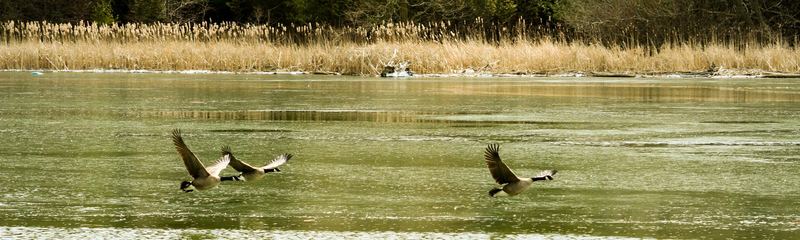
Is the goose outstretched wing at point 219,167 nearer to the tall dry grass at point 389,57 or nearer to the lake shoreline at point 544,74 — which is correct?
the lake shoreline at point 544,74

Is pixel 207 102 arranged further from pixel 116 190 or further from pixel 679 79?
pixel 679 79

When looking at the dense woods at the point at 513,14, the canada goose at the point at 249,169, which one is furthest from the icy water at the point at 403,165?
the dense woods at the point at 513,14

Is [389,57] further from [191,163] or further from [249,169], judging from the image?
[191,163]

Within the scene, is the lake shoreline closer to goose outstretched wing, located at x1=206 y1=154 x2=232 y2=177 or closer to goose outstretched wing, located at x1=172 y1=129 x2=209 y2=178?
goose outstretched wing, located at x1=206 y1=154 x2=232 y2=177

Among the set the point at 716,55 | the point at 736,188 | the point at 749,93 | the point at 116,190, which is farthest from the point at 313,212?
the point at 716,55

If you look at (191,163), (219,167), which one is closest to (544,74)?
(219,167)

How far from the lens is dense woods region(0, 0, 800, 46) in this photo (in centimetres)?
2925

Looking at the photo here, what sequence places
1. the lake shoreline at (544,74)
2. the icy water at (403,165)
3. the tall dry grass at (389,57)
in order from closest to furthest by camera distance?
the icy water at (403,165), the lake shoreline at (544,74), the tall dry grass at (389,57)

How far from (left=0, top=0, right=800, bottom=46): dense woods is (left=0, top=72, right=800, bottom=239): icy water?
12.0 m

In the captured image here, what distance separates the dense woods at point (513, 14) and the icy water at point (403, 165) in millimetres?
12015

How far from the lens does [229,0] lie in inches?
1783

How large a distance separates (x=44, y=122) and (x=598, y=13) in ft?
68.8

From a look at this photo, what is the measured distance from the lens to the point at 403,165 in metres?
7.62

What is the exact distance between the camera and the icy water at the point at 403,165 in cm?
543
